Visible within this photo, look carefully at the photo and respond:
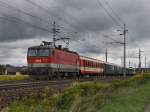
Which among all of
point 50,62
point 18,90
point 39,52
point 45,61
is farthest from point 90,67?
point 18,90

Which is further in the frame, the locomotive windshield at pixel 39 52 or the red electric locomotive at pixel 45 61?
the locomotive windshield at pixel 39 52

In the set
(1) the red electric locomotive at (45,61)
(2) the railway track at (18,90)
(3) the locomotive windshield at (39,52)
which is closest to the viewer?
(2) the railway track at (18,90)

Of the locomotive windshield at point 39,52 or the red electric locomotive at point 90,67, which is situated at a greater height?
the locomotive windshield at point 39,52

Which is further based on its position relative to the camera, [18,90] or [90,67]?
[90,67]

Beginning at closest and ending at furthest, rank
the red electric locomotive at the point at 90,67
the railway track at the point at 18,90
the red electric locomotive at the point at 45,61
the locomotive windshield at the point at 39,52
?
the railway track at the point at 18,90 < the red electric locomotive at the point at 45,61 < the locomotive windshield at the point at 39,52 < the red electric locomotive at the point at 90,67

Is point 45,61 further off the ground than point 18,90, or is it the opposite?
point 45,61

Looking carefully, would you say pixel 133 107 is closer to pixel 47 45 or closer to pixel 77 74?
pixel 47 45

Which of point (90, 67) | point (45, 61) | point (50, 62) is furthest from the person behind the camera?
point (90, 67)

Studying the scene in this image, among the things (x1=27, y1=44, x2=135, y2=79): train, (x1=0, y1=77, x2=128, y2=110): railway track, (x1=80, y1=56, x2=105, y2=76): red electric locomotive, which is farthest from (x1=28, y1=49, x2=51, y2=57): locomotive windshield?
(x1=80, y1=56, x2=105, y2=76): red electric locomotive

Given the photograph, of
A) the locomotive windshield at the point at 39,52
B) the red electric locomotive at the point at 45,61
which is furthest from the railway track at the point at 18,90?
the locomotive windshield at the point at 39,52

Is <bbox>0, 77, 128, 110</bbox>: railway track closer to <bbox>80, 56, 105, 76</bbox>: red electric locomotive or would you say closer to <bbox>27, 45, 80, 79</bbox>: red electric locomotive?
<bbox>27, 45, 80, 79</bbox>: red electric locomotive

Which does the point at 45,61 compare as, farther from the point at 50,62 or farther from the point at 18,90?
the point at 18,90

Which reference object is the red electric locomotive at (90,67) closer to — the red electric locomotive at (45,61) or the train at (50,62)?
the train at (50,62)

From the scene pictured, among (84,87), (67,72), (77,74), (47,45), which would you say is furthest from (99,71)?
(84,87)
